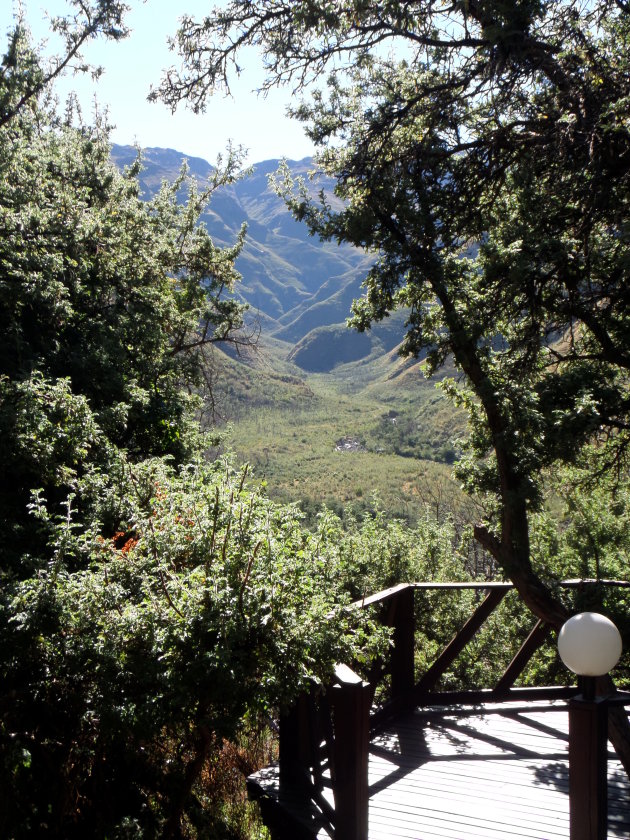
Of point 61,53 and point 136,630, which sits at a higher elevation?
point 61,53

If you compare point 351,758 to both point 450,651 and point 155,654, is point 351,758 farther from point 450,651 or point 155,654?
point 450,651

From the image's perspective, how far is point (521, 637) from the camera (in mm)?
14023

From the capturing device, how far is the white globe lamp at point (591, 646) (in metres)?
2.77

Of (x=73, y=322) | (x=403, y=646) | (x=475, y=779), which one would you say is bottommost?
(x=475, y=779)

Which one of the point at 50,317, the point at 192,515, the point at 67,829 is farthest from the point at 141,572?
the point at 50,317

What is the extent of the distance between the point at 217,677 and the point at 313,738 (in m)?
1.23

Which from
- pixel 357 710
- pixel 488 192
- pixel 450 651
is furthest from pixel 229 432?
pixel 357 710

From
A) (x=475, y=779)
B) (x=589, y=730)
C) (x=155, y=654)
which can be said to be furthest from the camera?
(x=475, y=779)

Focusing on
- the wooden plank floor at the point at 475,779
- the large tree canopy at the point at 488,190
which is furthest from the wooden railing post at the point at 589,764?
the large tree canopy at the point at 488,190

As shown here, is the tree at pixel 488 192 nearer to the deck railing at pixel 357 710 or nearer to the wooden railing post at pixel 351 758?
the deck railing at pixel 357 710

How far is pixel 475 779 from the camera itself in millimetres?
4016

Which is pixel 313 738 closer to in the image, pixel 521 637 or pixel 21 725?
pixel 21 725

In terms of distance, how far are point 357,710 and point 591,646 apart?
104cm

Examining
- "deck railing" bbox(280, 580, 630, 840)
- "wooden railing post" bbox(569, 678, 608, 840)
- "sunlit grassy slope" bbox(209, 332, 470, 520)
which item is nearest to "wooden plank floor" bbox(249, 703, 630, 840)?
"deck railing" bbox(280, 580, 630, 840)
